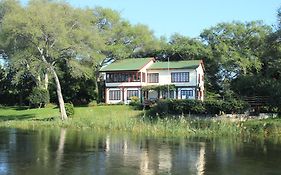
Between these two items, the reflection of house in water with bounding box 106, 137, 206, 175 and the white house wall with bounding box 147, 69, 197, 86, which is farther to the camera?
the white house wall with bounding box 147, 69, 197, 86

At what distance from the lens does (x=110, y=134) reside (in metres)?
36.1

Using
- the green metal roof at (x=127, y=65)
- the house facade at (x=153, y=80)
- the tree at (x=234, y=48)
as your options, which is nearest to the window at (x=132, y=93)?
the house facade at (x=153, y=80)

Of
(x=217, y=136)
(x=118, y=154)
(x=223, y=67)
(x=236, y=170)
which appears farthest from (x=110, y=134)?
(x=223, y=67)

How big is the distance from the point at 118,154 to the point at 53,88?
53216 millimetres

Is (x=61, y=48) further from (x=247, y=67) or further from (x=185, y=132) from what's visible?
(x=247, y=67)

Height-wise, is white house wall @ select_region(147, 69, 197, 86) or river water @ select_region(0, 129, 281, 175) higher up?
white house wall @ select_region(147, 69, 197, 86)

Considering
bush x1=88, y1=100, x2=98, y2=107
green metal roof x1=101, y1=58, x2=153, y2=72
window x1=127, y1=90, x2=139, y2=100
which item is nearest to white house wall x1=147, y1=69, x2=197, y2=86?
green metal roof x1=101, y1=58, x2=153, y2=72

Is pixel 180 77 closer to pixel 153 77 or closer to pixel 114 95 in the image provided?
pixel 153 77

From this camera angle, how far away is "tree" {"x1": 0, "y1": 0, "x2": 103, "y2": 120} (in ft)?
157

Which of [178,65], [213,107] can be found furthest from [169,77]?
[213,107]

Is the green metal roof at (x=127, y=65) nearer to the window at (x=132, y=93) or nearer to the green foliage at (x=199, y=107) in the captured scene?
the window at (x=132, y=93)

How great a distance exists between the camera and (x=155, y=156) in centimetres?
2336

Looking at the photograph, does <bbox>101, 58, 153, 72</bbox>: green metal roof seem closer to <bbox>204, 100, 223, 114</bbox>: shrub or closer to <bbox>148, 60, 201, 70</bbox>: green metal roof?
<bbox>148, 60, 201, 70</bbox>: green metal roof

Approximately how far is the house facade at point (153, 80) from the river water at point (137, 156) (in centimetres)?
4089
